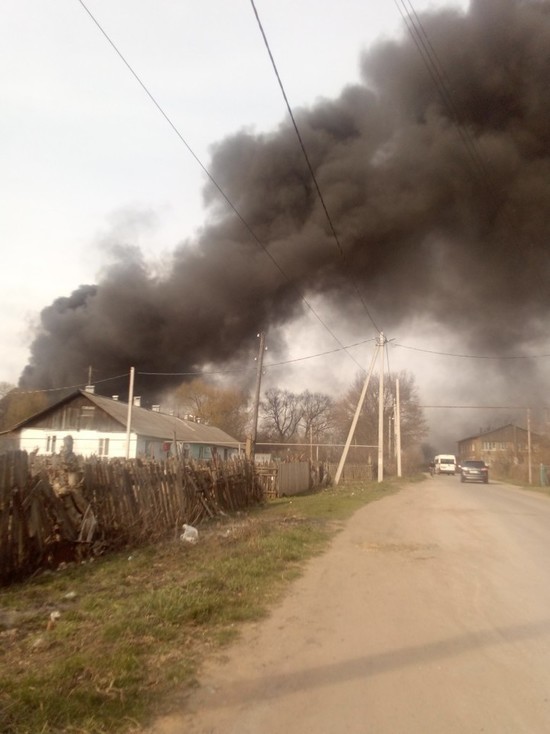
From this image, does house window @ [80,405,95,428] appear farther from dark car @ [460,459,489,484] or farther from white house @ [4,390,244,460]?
dark car @ [460,459,489,484]

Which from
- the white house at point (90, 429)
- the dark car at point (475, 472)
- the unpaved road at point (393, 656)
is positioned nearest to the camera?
the unpaved road at point (393, 656)

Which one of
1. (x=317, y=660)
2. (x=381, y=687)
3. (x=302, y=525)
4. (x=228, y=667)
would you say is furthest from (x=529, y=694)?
(x=302, y=525)

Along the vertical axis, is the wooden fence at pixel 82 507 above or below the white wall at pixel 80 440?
below

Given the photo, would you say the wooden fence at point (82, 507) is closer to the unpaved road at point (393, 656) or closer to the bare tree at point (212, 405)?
the unpaved road at point (393, 656)

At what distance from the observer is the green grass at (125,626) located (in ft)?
10.5

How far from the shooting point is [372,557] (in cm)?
811

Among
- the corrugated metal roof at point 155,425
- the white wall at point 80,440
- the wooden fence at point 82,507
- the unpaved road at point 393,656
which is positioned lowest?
the unpaved road at point 393,656

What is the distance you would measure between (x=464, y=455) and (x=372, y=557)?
96075mm

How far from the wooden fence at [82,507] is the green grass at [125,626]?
30cm

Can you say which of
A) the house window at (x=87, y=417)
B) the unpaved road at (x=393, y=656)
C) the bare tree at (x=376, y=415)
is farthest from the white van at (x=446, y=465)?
the unpaved road at (x=393, y=656)

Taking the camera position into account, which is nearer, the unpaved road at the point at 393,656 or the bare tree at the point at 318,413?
the unpaved road at the point at 393,656

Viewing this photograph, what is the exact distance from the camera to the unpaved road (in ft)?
10.3

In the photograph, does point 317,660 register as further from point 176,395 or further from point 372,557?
point 176,395

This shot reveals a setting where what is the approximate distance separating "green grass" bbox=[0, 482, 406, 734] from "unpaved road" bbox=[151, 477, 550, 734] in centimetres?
24
